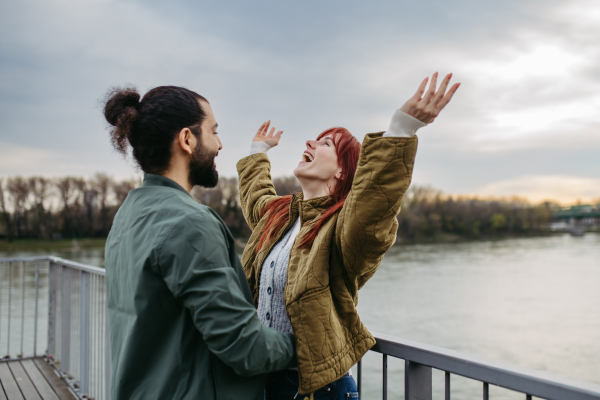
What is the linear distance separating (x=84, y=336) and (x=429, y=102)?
3303mm

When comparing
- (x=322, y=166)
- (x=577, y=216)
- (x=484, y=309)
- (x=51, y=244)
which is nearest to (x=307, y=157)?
(x=322, y=166)

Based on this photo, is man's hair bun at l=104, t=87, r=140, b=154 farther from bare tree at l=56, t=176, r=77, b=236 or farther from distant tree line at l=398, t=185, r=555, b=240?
distant tree line at l=398, t=185, r=555, b=240

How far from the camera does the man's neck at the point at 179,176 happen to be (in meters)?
1.15

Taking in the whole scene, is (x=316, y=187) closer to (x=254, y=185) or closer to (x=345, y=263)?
(x=345, y=263)

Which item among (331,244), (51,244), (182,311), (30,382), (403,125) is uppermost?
(403,125)

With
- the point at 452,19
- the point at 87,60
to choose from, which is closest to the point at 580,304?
the point at 452,19

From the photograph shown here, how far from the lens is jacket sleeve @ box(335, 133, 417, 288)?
1127 mm

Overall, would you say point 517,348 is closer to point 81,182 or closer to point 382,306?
point 382,306

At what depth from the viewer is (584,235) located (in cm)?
7212

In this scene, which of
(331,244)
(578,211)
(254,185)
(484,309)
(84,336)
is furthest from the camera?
(578,211)

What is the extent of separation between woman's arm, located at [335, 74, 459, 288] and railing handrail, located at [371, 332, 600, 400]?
373 millimetres

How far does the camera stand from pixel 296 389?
135cm

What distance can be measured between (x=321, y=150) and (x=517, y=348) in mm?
25705

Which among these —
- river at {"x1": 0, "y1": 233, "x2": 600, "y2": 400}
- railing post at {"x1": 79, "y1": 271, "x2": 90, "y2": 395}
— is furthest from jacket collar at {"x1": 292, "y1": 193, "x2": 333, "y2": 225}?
river at {"x1": 0, "y1": 233, "x2": 600, "y2": 400}
